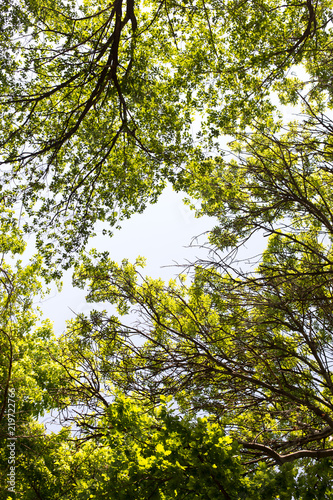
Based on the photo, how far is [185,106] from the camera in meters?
8.94

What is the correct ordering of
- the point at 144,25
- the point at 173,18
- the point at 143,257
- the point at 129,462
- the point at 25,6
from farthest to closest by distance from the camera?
the point at 143,257, the point at 144,25, the point at 173,18, the point at 25,6, the point at 129,462

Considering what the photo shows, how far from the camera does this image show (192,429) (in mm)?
3318

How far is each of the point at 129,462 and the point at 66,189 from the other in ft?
22.3

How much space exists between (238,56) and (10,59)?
5.35 meters

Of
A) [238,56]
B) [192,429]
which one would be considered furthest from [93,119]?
[192,429]

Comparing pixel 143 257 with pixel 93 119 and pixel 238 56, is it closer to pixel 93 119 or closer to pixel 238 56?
pixel 93 119

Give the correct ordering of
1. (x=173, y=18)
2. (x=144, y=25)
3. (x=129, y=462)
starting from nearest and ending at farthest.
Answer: (x=129, y=462), (x=173, y=18), (x=144, y=25)

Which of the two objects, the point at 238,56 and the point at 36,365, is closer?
the point at 238,56

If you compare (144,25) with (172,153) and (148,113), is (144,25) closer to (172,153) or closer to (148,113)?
(148,113)

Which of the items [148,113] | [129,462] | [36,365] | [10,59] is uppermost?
[10,59]

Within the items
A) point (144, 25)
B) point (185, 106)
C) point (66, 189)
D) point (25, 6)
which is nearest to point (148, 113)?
point (185, 106)

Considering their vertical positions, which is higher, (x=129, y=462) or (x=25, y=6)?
(x=25, y=6)

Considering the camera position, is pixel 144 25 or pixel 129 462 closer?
pixel 129 462

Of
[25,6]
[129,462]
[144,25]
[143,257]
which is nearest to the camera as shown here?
[129,462]
